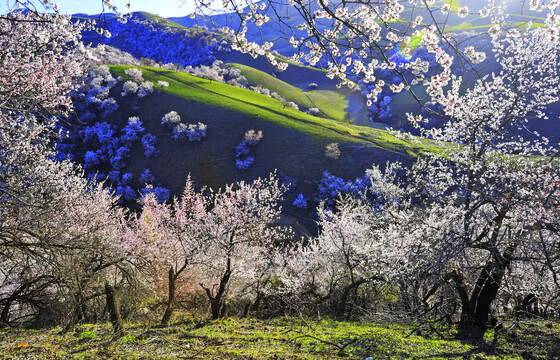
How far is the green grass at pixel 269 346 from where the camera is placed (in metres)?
6.96

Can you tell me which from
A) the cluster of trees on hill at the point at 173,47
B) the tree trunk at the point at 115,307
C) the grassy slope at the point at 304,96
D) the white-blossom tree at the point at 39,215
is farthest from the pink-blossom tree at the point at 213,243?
the cluster of trees on hill at the point at 173,47

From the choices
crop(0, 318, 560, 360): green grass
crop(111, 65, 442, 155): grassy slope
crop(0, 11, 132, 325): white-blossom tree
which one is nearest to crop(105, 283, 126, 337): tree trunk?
crop(0, 318, 560, 360): green grass

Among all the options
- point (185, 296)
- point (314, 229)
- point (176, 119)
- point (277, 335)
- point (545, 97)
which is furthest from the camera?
point (176, 119)

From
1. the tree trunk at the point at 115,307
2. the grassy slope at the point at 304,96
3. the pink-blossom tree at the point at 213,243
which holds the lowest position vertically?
the tree trunk at the point at 115,307

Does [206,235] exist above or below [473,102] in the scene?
below

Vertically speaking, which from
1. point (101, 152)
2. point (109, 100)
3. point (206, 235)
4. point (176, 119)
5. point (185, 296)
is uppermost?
point (109, 100)

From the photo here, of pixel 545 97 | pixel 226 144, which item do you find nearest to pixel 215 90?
pixel 226 144

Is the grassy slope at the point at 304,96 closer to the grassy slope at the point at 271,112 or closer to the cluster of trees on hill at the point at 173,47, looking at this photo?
the grassy slope at the point at 271,112

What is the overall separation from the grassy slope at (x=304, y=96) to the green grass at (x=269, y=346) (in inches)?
3668

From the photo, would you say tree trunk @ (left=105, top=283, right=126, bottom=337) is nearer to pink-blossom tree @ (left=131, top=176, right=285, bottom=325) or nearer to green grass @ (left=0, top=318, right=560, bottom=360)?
green grass @ (left=0, top=318, right=560, bottom=360)

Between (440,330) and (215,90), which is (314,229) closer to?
(440,330)

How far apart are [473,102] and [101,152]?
6265 centimetres

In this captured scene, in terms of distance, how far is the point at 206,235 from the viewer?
45.4 ft

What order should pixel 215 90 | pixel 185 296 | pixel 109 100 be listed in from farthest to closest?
pixel 215 90
pixel 109 100
pixel 185 296
